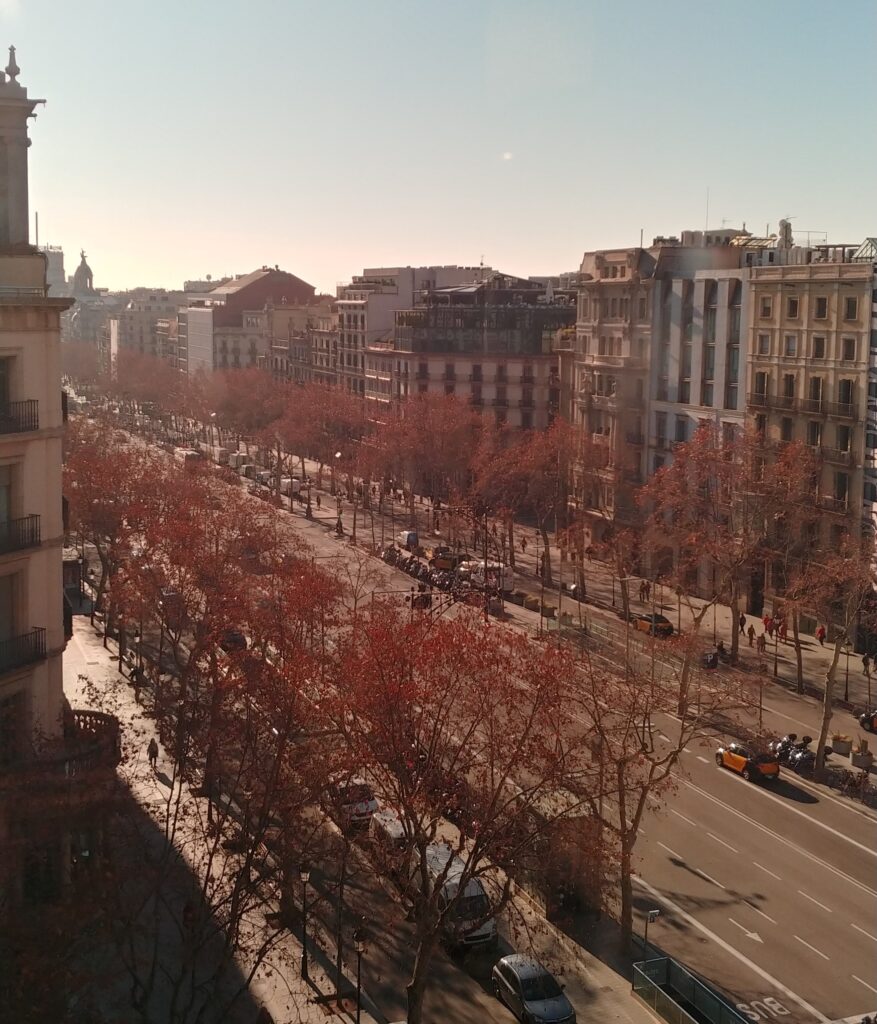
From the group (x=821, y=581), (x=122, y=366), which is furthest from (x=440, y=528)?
(x=122, y=366)

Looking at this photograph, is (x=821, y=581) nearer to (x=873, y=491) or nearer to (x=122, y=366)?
(x=873, y=491)

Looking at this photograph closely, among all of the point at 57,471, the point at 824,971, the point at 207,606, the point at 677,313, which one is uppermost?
the point at 677,313

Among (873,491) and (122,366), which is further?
(122,366)

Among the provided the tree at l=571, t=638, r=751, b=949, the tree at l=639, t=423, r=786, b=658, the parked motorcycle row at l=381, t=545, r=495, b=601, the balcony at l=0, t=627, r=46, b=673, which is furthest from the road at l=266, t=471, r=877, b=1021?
the parked motorcycle row at l=381, t=545, r=495, b=601

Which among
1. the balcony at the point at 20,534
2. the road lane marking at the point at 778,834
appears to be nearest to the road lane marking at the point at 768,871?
the road lane marking at the point at 778,834

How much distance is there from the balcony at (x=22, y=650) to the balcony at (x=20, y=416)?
13.2 ft

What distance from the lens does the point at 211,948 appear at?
995 inches

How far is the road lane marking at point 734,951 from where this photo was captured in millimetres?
24750

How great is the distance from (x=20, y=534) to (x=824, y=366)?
38.1 metres

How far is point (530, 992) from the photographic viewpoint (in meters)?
23.7

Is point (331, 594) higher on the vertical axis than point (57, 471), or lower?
lower

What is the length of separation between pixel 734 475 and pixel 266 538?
19.6 m

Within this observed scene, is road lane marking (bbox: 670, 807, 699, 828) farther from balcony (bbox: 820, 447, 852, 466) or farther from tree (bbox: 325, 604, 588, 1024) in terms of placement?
balcony (bbox: 820, 447, 852, 466)

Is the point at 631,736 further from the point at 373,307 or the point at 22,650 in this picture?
the point at 373,307
